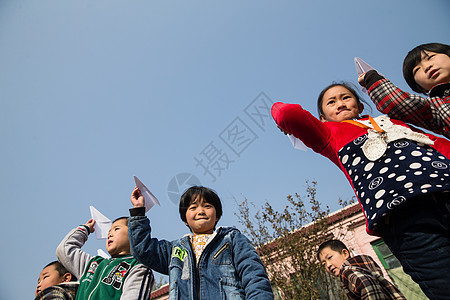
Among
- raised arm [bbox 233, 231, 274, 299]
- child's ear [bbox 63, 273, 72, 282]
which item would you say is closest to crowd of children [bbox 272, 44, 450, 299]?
raised arm [bbox 233, 231, 274, 299]

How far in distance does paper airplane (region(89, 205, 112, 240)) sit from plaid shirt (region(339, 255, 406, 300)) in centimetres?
276

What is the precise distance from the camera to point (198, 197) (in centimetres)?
238

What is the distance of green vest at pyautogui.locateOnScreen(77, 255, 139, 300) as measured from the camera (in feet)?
7.54

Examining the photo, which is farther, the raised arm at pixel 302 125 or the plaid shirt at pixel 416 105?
the raised arm at pixel 302 125

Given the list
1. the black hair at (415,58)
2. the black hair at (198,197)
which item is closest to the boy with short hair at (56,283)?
the black hair at (198,197)

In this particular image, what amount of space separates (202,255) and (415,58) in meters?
1.95

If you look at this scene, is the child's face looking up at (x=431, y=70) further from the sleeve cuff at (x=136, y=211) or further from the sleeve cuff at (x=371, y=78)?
the sleeve cuff at (x=136, y=211)

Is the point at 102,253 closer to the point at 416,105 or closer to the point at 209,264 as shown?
the point at 209,264

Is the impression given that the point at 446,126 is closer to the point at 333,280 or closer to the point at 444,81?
the point at 444,81

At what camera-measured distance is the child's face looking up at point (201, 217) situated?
7.20 feet

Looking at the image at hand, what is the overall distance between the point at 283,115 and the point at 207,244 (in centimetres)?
105

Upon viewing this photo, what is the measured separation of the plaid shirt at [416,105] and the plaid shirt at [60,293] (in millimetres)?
3086

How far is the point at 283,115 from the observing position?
1735 mm

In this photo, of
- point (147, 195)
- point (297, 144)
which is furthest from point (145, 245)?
point (297, 144)
